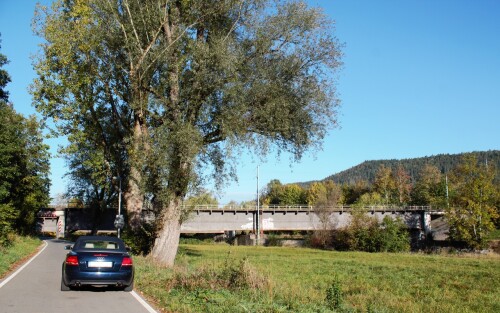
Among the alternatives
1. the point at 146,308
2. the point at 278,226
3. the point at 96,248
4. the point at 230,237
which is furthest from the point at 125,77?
the point at 230,237

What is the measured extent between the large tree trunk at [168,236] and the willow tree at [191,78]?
0.05 metres

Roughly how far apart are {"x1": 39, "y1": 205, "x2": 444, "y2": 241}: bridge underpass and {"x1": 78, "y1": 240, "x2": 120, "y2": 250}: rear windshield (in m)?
49.8

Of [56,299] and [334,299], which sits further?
[334,299]

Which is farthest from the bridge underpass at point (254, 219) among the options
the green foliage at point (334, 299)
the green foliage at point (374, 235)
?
the green foliage at point (334, 299)

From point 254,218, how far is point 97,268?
2387 inches

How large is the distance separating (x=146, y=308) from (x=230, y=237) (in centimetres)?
7801

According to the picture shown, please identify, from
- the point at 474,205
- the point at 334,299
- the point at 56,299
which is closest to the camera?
the point at 56,299

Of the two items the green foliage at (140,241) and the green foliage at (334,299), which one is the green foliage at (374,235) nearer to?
the green foliage at (140,241)

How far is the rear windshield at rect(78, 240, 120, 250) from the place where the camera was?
42.4 ft

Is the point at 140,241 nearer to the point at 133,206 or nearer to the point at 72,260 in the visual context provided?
the point at 133,206

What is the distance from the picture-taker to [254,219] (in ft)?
237

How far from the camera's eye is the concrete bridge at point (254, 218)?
2571 inches

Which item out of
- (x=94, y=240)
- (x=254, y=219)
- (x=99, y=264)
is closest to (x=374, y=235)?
(x=254, y=219)

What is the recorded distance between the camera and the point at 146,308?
1003cm
